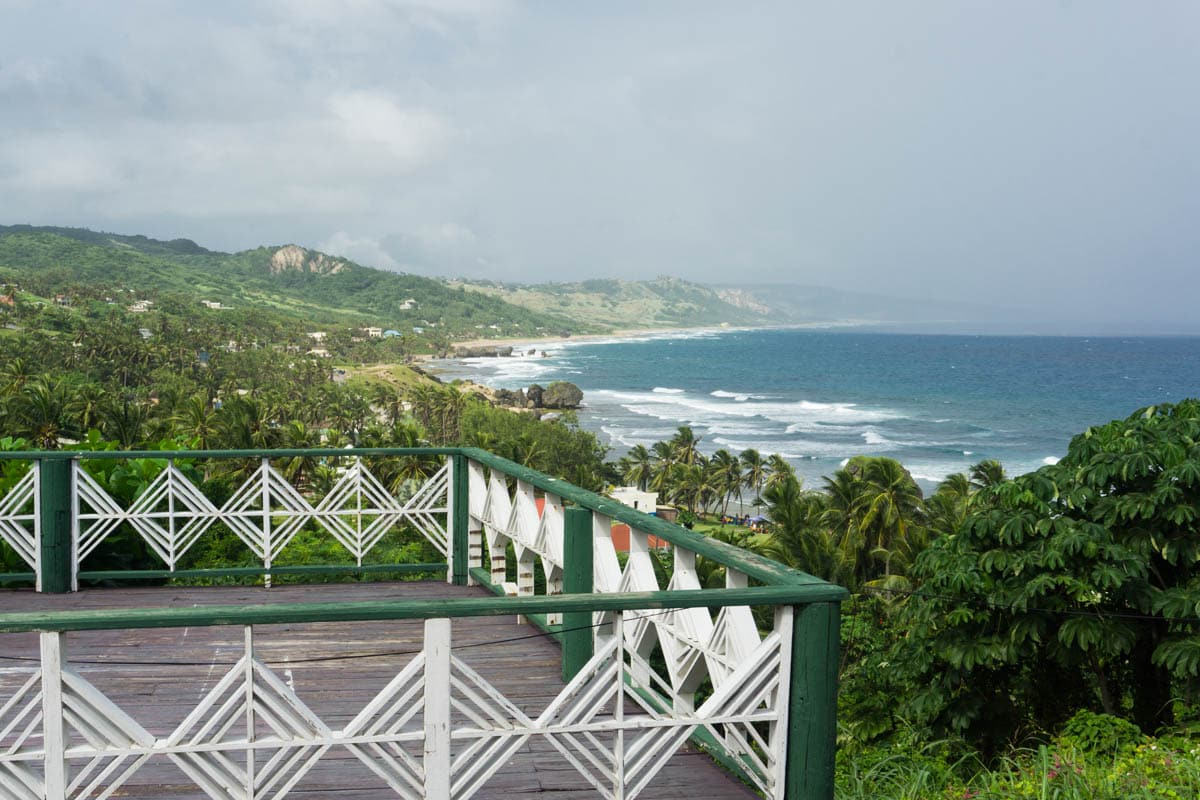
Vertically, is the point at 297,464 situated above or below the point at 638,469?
above

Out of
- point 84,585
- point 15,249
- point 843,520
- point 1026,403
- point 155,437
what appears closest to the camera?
point 84,585

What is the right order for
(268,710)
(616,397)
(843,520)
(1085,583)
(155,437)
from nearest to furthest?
(268,710) < (1085,583) < (843,520) < (155,437) < (616,397)

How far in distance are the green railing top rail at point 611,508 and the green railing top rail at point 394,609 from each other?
0.50 ft

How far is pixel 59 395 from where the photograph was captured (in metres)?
61.2

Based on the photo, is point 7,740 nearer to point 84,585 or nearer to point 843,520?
point 84,585

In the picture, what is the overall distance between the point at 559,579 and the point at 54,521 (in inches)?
129

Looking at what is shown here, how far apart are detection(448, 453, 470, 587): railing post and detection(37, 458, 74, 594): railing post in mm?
2258

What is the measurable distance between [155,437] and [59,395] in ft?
53.4

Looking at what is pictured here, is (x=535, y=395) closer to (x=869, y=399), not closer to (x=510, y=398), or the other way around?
(x=510, y=398)

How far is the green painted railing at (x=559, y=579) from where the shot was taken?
269 centimetres

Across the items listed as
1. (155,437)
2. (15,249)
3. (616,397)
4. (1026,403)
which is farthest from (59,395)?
(15,249)

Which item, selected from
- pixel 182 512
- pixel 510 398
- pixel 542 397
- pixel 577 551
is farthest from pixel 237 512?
pixel 510 398

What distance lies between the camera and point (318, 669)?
457 centimetres

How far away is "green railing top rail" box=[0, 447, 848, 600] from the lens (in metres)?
3.06
